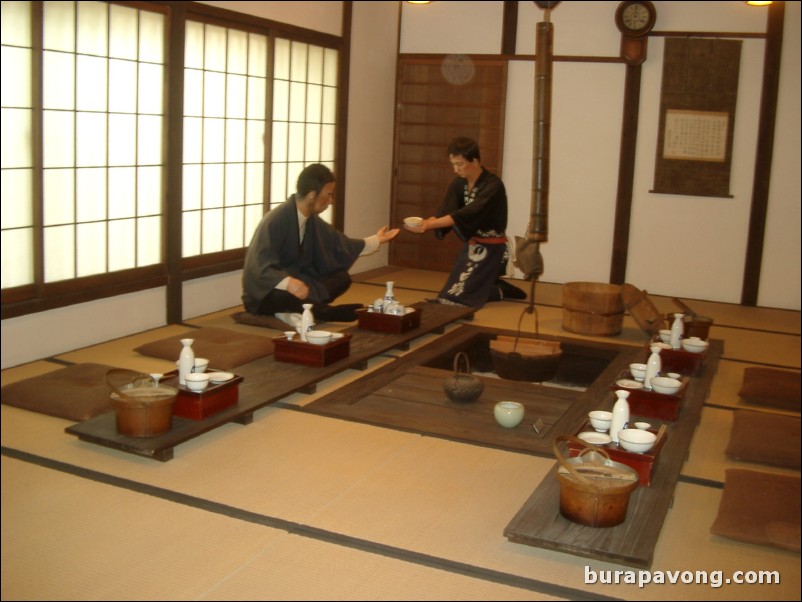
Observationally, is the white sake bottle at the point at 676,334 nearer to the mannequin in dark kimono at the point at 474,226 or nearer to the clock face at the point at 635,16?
the mannequin in dark kimono at the point at 474,226

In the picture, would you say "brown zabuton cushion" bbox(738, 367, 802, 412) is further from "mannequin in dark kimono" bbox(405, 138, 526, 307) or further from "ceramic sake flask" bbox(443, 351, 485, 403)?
"mannequin in dark kimono" bbox(405, 138, 526, 307)

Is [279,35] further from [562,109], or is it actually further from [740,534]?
[740,534]

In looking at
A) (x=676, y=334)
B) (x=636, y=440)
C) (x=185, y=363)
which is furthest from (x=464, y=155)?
(x=636, y=440)

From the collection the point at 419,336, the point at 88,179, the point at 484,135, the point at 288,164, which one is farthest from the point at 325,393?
the point at 484,135

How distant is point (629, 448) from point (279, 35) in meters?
4.52

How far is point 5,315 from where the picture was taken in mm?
4352

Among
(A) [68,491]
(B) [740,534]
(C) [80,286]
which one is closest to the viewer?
(B) [740,534]

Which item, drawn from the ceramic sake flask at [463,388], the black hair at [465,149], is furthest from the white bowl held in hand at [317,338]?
the black hair at [465,149]

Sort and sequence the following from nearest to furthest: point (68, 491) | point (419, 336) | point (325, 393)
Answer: point (68, 491)
point (325, 393)
point (419, 336)

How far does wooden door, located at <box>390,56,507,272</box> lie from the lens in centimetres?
805

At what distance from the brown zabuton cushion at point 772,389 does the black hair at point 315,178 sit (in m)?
2.59

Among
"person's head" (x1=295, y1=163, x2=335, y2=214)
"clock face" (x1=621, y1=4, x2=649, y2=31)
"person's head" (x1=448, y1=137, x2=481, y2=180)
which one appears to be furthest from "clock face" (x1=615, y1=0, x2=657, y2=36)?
"person's head" (x1=295, y1=163, x2=335, y2=214)

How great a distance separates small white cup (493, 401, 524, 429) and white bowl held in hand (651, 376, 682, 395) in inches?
24.3

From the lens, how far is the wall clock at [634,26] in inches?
289
